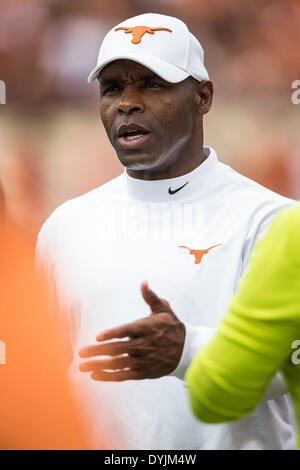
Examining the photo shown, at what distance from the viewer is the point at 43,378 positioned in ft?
3.64

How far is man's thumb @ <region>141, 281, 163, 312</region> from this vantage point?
64 cm

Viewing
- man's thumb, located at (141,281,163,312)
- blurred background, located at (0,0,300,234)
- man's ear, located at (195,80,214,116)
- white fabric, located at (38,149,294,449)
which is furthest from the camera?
blurred background, located at (0,0,300,234)

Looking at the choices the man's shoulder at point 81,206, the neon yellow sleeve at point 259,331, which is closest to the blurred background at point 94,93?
the man's shoulder at point 81,206

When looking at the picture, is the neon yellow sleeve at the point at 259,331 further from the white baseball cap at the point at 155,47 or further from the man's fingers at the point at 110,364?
the white baseball cap at the point at 155,47

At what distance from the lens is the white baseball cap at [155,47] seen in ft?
3.18

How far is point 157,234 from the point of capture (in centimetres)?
100

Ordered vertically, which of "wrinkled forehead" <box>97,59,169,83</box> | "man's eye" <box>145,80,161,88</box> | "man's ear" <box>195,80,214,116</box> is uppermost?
"wrinkled forehead" <box>97,59,169,83</box>

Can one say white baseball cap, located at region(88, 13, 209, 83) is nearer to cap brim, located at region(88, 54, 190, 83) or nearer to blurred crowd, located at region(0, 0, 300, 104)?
cap brim, located at region(88, 54, 190, 83)

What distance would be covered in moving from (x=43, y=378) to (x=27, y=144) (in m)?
0.53

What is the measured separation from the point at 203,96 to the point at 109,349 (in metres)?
0.53

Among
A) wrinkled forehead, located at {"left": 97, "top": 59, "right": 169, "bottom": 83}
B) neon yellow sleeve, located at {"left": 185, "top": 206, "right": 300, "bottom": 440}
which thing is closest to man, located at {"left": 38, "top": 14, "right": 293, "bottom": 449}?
wrinkled forehead, located at {"left": 97, "top": 59, "right": 169, "bottom": 83}

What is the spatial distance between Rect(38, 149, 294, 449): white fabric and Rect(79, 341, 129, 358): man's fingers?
25 centimetres

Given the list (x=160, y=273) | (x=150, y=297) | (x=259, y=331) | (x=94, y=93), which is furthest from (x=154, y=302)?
(x=94, y=93)

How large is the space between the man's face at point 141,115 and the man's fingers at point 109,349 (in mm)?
387
